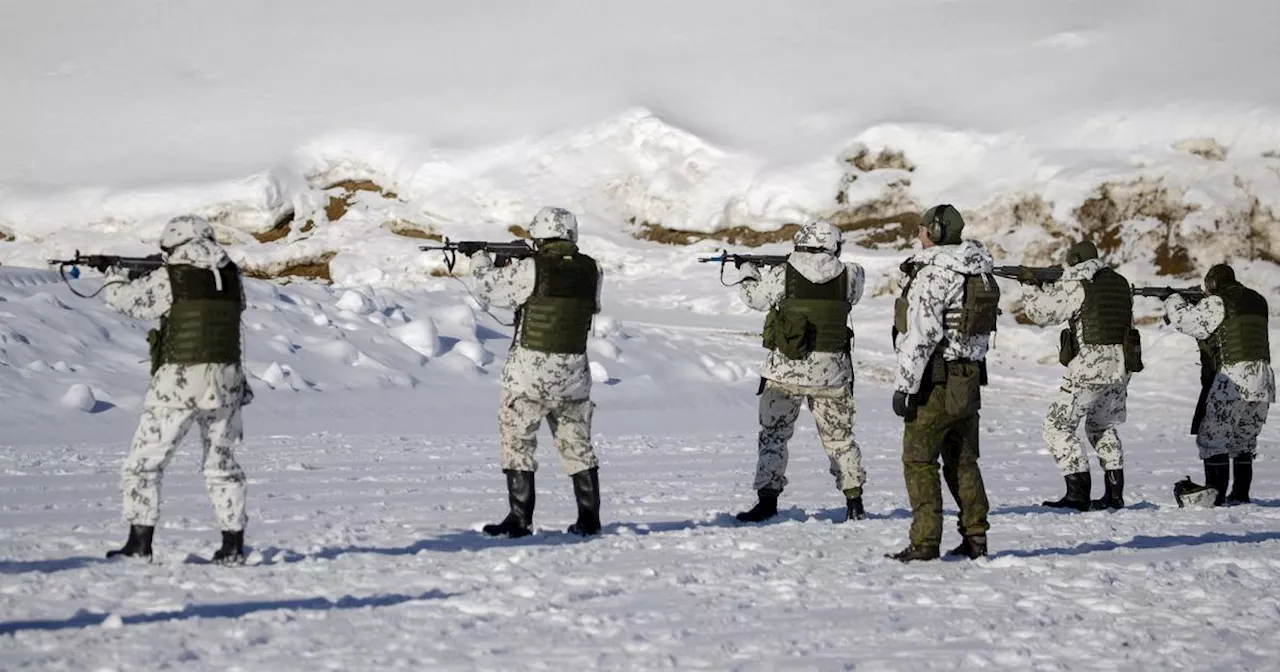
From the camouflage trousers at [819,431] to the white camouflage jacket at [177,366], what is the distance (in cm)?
328

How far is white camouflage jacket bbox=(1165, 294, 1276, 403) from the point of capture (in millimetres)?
9672

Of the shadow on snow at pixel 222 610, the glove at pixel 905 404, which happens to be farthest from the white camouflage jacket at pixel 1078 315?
the shadow on snow at pixel 222 610

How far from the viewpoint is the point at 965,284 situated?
21.4 ft

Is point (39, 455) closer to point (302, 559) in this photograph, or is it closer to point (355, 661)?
point (302, 559)

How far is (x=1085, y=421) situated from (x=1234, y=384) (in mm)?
1240

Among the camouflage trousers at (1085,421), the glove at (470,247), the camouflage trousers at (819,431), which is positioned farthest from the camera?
the camouflage trousers at (1085,421)

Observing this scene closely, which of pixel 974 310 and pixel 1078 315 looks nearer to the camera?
pixel 974 310

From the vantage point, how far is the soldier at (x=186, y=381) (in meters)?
5.94

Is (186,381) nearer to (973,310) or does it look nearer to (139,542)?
(139,542)

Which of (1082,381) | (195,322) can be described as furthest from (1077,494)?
(195,322)

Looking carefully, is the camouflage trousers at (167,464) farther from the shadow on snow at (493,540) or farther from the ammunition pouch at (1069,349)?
the ammunition pouch at (1069,349)

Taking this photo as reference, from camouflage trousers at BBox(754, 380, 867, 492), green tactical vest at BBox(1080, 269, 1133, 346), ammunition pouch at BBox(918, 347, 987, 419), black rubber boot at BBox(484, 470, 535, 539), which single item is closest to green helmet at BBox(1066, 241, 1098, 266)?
green tactical vest at BBox(1080, 269, 1133, 346)

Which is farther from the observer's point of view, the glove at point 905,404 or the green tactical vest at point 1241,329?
the green tactical vest at point 1241,329

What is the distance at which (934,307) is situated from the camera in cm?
644
